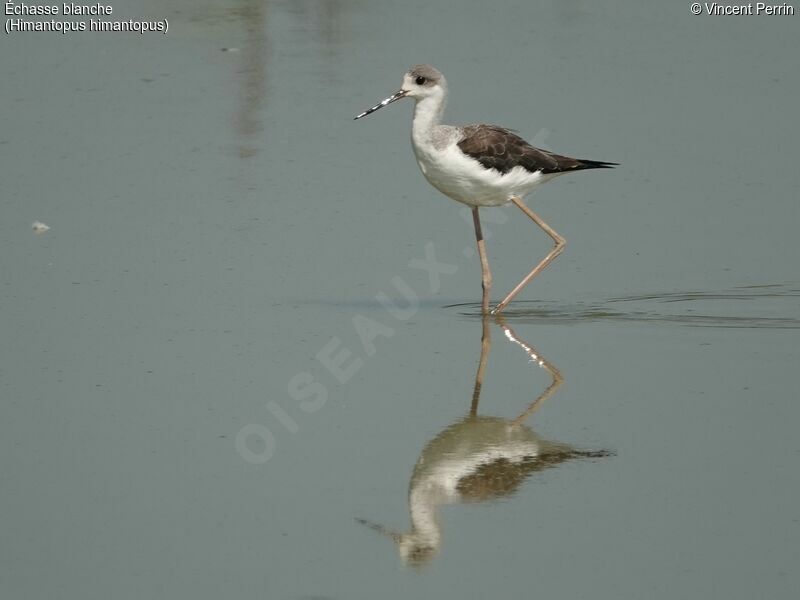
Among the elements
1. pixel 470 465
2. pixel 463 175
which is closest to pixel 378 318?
pixel 463 175

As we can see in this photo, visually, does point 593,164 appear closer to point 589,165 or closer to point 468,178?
point 589,165

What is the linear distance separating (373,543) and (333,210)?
4413 mm

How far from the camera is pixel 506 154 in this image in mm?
8133

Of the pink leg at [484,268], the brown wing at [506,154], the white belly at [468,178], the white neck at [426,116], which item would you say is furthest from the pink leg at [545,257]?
the white neck at [426,116]

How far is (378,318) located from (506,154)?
1.28m

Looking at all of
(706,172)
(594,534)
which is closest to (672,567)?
(594,534)

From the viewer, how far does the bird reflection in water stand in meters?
5.22

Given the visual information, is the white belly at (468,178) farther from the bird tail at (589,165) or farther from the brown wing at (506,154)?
the bird tail at (589,165)

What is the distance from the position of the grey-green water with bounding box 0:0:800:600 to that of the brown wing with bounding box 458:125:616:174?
0.66 metres

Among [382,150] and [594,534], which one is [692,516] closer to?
[594,534]

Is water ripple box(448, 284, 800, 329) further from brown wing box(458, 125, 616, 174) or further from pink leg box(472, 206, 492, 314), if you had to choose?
brown wing box(458, 125, 616, 174)

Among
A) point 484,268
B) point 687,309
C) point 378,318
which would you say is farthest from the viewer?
point 484,268

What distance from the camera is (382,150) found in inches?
413

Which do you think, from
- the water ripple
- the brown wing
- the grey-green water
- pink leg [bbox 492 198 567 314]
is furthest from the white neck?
the water ripple
